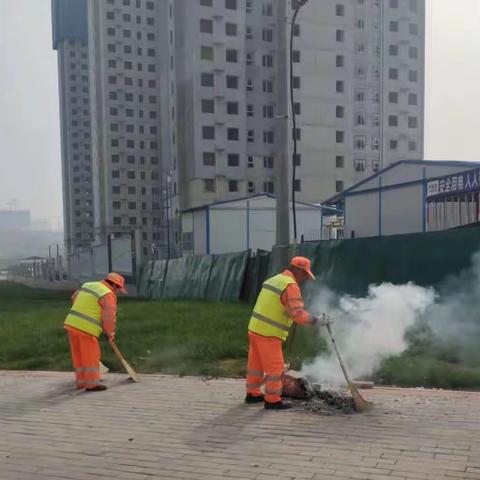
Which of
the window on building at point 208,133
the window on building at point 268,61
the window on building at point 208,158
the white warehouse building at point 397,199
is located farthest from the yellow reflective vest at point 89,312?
the window on building at point 268,61

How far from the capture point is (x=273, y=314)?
239 inches

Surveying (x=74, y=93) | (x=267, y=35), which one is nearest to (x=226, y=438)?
(x=267, y=35)

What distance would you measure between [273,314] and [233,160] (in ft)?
194

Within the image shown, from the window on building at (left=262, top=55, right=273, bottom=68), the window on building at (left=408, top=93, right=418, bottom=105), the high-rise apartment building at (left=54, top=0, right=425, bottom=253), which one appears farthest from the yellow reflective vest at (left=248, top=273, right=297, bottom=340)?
the window on building at (left=408, top=93, right=418, bottom=105)

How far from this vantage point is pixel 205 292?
65.6 feet

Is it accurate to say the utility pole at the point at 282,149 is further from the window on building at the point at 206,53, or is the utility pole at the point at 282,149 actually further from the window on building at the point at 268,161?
the window on building at the point at 268,161

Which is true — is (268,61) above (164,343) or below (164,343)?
above

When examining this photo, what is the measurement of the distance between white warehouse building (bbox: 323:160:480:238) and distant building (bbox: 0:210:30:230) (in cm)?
14458

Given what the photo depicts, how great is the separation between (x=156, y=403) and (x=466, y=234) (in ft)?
18.6

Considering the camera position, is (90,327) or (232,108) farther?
(232,108)

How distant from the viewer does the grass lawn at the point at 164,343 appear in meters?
8.56

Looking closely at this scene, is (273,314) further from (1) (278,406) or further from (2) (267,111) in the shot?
(2) (267,111)

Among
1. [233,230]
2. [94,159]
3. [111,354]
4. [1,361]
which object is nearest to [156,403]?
[111,354]

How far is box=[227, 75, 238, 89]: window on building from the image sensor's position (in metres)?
64.1
